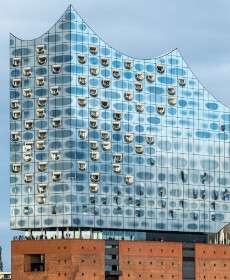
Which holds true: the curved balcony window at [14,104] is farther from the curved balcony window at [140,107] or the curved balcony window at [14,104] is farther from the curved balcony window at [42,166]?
the curved balcony window at [140,107]

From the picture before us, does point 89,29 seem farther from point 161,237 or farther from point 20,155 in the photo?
point 161,237

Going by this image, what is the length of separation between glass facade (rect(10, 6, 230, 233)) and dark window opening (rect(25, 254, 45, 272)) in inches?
186

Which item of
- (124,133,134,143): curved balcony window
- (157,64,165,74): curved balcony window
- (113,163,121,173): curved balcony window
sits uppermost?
(157,64,165,74): curved balcony window

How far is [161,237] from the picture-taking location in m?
135

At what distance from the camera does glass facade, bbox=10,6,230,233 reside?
128500mm

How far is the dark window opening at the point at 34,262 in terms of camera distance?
409ft

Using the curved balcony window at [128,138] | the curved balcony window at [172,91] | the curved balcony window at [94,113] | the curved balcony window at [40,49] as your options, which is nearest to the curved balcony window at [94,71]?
the curved balcony window at [94,113]

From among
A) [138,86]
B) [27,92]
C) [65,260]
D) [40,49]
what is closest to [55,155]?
[27,92]

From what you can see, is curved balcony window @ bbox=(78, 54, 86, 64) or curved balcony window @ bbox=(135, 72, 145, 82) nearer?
curved balcony window @ bbox=(78, 54, 86, 64)

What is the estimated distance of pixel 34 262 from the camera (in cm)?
12550

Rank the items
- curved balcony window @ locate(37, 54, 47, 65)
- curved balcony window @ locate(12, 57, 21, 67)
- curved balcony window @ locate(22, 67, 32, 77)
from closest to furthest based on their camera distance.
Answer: curved balcony window @ locate(37, 54, 47, 65) < curved balcony window @ locate(22, 67, 32, 77) < curved balcony window @ locate(12, 57, 21, 67)

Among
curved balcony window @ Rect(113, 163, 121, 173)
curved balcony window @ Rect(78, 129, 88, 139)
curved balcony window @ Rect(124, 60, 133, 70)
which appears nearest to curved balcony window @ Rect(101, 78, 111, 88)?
curved balcony window @ Rect(124, 60, 133, 70)

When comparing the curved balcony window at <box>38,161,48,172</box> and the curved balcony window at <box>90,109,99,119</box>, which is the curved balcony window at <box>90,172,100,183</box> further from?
the curved balcony window at <box>90,109,99,119</box>

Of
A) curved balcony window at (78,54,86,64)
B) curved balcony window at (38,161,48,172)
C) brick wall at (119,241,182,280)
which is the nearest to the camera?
brick wall at (119,241,182,280)
